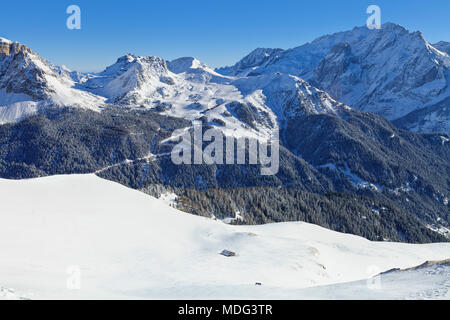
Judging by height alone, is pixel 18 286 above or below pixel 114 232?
below

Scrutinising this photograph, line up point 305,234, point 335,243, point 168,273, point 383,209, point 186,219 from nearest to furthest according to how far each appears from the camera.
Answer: point 168,273 < point 186,219 < point 335,243 < point 305,234 < point 383,209

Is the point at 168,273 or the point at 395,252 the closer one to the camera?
the point at 168,273

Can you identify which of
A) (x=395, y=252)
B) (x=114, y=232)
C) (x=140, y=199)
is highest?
(x=140, y=199)
